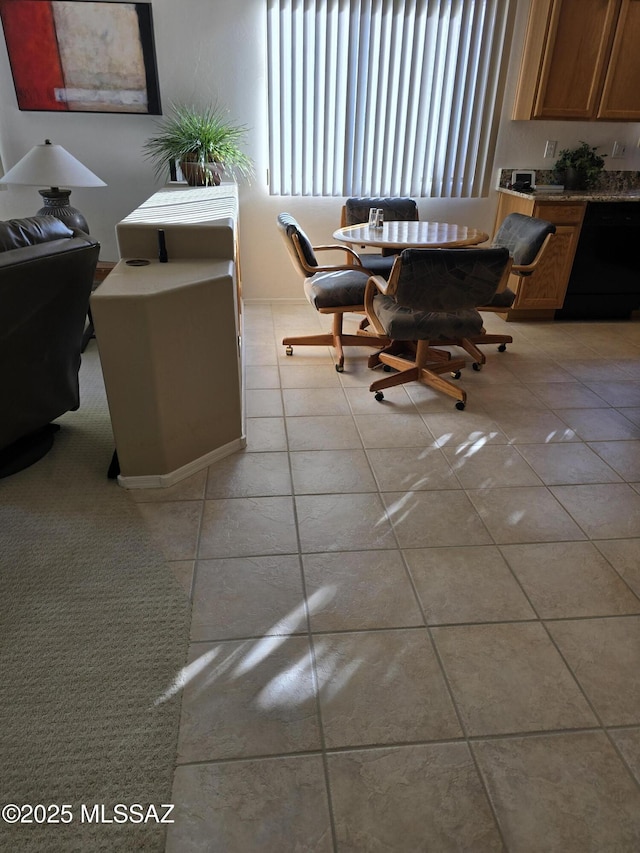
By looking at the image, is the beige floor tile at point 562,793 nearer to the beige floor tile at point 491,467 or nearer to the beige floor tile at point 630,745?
the beige floor tile at point 630,745

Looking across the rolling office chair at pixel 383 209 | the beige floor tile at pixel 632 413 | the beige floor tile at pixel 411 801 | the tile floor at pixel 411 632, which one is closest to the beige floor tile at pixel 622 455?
the tile floor at pixel 411 632

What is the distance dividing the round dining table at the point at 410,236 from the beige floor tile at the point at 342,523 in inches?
62.7

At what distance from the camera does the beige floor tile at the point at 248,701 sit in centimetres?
138

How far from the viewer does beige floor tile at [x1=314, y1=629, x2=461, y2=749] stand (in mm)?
1418

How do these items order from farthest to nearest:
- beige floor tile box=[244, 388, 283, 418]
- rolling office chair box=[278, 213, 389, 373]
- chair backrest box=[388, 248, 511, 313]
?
1. rolling office chair box=[278, 213, 389, 373]
2. beige floor tile box=[244, 388, 283, 418]
3. chair backrest box=[388, 248, 511, 313]

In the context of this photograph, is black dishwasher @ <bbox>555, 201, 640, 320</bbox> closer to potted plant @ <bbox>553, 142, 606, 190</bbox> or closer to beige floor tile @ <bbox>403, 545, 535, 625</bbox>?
potted plant @ <bbox>553, 142, 606, 190</bbox>

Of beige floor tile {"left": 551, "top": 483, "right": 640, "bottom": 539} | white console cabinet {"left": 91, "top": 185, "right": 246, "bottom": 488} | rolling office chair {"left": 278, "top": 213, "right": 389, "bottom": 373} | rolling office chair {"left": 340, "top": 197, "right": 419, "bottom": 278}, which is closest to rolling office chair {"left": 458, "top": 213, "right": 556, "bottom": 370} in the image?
rolling office chair {"left": 278, "top": 213, "right": 389, "bottom": 373}

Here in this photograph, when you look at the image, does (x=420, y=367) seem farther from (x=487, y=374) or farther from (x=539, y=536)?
(x=539, y=536)

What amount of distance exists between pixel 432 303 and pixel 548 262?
206 centimetres

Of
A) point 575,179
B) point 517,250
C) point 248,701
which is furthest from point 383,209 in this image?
point 248,701

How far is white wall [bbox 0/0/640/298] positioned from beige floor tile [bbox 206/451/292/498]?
256cm

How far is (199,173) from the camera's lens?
12.3ft

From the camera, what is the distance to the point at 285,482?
7.87 feet

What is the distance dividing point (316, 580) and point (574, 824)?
36.6 inches
